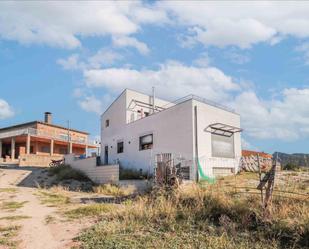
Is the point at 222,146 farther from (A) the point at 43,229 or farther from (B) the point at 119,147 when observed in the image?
(A) the point at 43,229

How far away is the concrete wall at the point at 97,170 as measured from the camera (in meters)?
21.8

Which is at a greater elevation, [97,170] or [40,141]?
[40,141]

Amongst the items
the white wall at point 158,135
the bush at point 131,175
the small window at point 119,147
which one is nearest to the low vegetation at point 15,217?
the white wall at point 158,135

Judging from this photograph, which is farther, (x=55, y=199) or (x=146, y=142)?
(x=146, y=142)

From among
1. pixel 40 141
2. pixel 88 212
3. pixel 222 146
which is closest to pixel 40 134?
pixel 40 141

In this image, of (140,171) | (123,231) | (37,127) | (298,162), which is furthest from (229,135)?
(37,127)

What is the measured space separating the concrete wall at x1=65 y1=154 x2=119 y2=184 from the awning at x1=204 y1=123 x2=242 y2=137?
21.4 feet

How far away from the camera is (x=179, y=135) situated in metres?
20.9

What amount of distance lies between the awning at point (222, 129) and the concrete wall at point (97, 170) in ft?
21.4

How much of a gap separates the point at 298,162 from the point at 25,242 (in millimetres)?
6952

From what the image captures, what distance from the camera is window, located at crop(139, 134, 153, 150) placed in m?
23.6

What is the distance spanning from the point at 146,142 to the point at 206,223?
56.0 feet

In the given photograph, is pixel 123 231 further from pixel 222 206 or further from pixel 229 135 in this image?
pixel 229 135

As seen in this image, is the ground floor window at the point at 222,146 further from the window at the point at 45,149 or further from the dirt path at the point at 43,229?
the window at the point at 45,149
